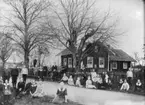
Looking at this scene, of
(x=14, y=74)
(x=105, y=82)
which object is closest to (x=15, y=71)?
(x=14, y=74)

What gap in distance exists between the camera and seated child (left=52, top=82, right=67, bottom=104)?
284 cm

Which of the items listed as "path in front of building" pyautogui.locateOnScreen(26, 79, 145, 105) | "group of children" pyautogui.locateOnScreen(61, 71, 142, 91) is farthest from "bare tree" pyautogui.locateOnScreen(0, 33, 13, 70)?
"group of children" pyautogui.locateOnScreen(61, 71, 142, 91)

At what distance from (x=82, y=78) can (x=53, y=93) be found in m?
0.52

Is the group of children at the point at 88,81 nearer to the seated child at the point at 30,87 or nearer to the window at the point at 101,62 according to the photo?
the window at the point at 101,62

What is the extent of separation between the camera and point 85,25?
3021 millimetres

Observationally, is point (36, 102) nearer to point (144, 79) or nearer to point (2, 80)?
point (2, 80)

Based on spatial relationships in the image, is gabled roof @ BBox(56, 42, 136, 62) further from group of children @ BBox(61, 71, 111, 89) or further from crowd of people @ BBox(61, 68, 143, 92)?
group of children @ BBox(61, 71, 111, 89)

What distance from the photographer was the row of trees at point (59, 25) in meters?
2.63

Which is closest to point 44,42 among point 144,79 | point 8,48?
point 8,48

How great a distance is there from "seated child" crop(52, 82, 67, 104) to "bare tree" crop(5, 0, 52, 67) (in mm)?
617

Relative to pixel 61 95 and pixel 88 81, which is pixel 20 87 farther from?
pixel 88 81

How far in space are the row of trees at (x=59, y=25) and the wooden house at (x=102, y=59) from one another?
84mm

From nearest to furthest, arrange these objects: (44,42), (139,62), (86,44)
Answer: (44,42) < (86,44) < (139,62)

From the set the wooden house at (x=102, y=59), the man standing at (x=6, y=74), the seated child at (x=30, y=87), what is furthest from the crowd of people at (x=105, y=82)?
the man standing at (x=6, y=74)
